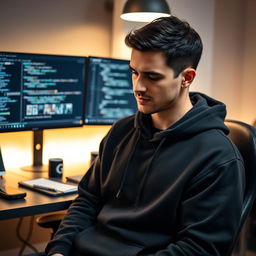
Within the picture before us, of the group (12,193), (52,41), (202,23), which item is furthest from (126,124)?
(202,23)

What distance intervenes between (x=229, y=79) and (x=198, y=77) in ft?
1.49

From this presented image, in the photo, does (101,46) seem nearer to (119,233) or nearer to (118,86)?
(118,86)

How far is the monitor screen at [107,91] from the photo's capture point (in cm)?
255

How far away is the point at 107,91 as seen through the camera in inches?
102

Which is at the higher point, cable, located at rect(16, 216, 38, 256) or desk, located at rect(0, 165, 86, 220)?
desk, located at rect(0, 165, 86, 220)

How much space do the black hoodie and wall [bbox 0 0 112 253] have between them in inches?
34.8

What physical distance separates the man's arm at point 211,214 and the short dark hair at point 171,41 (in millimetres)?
359

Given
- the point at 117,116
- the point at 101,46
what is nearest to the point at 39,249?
the point at 117,116

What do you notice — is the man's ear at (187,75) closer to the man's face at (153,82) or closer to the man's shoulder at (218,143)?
the man's face at (153,82)

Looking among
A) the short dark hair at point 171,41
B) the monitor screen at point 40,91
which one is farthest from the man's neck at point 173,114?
the monitor screen at point 40,91

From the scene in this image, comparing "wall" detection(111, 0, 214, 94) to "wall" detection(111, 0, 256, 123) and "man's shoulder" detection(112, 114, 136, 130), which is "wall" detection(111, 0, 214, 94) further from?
"man's shoulder" detection(112, 114, 136, 130)

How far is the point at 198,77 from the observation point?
3049mm

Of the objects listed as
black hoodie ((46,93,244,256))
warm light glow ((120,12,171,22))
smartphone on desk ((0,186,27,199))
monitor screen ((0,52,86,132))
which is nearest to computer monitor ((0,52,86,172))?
monitor screen ((0,52,86,132))

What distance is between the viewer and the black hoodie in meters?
1.43
